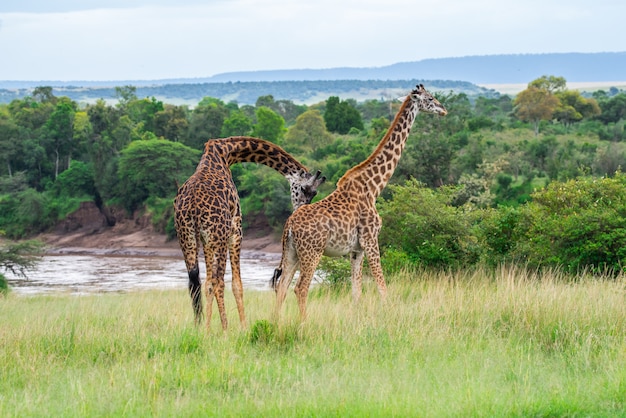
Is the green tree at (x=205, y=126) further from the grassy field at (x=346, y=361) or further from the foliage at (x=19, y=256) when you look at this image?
the grassy field at (x=346, y=361)

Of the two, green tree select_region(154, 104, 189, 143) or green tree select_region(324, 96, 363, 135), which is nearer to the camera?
green tree select_region(154, 104, 189, 143)

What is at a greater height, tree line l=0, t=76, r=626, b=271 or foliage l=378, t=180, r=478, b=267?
foliage l=378, t=180, r=478, b=267

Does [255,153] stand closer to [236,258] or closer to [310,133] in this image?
[236,258]

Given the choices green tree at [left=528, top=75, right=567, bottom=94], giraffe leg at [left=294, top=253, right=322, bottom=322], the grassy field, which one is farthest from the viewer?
green tree at [left=528, top=75, right=567, bottom=94]

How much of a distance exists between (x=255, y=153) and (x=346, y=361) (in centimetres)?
377

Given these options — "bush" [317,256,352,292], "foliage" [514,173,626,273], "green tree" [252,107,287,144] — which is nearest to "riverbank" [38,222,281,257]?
"green tree" [252,107,287,144]

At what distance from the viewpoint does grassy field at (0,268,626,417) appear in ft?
20.2

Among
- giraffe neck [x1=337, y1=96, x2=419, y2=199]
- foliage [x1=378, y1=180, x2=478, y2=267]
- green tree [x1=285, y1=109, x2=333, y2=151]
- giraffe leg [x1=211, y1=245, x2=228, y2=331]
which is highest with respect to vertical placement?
giraffe neck [x1=337, y1=96, x2=419, y2=199]

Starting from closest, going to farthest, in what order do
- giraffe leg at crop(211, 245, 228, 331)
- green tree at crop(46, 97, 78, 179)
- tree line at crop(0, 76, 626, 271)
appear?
giraffe leg at crop(211, 245, 228, 331), tree line at crop(0, 76, 626, 271), green tree at crop(46, 97, 78, 179)

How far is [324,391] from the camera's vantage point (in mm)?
6449

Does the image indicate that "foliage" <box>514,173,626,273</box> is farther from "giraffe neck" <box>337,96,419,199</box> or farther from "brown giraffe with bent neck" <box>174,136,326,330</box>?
"brown giraffe with bent neck" <box>174,136,326,330</box>

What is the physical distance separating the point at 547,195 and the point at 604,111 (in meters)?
72.6

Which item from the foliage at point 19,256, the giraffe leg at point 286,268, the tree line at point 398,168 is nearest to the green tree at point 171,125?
the tree line at point 398,168

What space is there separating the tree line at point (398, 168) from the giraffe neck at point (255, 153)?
459cm
